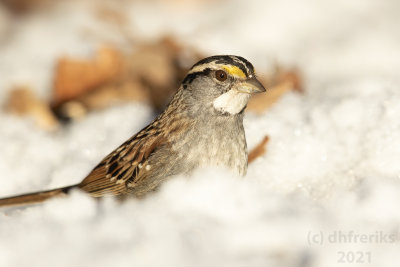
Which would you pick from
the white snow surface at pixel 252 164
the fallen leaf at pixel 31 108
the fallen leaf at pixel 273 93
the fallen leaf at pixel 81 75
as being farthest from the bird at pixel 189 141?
the fallen leaf at pixel 81 75

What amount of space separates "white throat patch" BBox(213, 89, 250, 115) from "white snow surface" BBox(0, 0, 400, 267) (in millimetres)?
454

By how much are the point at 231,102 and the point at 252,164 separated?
0.50 m

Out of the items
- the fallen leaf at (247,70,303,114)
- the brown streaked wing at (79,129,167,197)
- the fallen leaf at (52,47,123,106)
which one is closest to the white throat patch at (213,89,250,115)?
the brown streaked wing at (79,129,167,197)

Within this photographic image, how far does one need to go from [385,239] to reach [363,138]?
4.90 feet

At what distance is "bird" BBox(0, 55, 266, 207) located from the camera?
4.01m

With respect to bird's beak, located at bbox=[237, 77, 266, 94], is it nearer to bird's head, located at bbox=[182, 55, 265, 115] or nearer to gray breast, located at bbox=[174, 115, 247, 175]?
bird's head, located at bbox=[182, 55, 265, 115]

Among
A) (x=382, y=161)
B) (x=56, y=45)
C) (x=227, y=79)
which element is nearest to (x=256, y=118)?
(x=227, y=79)

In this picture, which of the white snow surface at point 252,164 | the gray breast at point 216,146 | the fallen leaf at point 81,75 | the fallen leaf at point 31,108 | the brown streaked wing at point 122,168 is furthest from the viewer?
the fallen leaf at point 81,75

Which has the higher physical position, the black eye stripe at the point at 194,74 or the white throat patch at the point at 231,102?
the black eye stripe at the point at 194,74

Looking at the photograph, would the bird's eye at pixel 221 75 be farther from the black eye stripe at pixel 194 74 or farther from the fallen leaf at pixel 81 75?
the fallen leaf at pixel 81 75

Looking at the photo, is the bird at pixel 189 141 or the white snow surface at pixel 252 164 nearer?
the white snow surface at pixel 252 164

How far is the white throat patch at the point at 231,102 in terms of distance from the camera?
429 centimetres

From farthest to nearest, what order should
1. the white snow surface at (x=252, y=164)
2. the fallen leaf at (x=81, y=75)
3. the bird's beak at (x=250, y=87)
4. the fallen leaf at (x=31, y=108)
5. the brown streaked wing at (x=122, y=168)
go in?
the fallen leaf at (x=81, y=75)
the fallen leaf at (x=31, y=108)
the bird's beak at (x=250, y=87)
the brown streaked wing at (x=122, y=168)
the white snow surface at (x=252, y=164)

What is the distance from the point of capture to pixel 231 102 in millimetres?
4328
